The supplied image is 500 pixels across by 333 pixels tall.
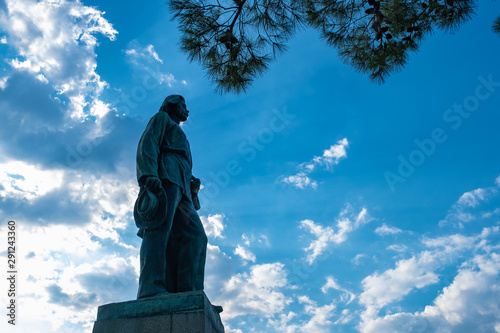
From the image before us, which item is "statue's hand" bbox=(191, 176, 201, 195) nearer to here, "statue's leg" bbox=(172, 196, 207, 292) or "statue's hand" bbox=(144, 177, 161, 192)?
"statue's leg" bbox=(172, 196, 207, 292)

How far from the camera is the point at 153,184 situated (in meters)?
4.39

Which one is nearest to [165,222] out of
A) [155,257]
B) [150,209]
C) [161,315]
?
[150,209]

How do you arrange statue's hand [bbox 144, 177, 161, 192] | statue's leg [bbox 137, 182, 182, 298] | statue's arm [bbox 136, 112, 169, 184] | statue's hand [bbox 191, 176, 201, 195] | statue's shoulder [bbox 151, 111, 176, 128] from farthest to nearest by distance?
1. statue's hand [bbox 191, 176, 201, 195]
2. statue's shoulder [bbox 151, 111, 176, 128]
3. statue's arm [bbox 136, 112, 169, 184]
4. statue's hand [bbox 144, 177, 161, 192]
5. statue's leg [bbox 137, 182, 182, 298]

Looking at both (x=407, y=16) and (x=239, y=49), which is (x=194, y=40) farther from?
(x=407, y=16)

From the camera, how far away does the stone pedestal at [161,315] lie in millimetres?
3557

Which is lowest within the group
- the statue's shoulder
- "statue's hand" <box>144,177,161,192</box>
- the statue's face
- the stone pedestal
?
the stone pedestal

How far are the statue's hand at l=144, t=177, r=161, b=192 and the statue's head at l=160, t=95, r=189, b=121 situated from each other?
4.35 feet

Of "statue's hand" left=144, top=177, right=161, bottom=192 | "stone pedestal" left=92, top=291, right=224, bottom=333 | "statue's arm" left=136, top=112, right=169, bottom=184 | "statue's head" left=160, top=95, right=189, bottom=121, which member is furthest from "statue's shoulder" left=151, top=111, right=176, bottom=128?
"stone pedestal" left=92, top=291, right=224, bottom=333

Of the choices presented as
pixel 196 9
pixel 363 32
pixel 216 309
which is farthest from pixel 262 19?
pixel 216 309

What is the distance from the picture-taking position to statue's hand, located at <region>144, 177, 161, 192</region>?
439 centimetres

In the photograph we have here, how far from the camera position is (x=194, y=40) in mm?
6750

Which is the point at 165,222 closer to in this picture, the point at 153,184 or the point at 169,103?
the point at 153,184

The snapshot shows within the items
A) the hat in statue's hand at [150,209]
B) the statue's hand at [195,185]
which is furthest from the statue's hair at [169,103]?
the hat in statue's hand at [150,209]

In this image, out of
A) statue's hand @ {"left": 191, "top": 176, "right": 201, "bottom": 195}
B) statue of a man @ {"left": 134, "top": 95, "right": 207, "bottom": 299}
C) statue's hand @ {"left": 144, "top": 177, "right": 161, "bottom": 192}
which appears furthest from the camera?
statue's hand @ {"left": 191, "top": 176, "right": 201, "bottom": 195}
